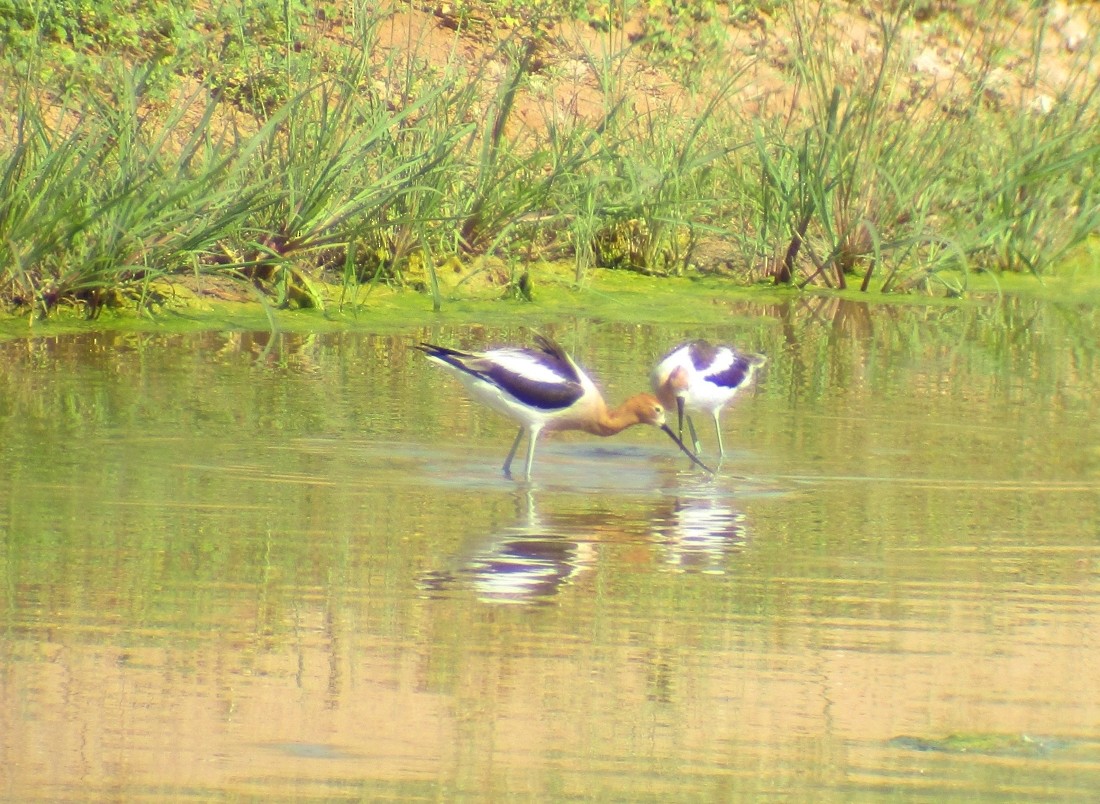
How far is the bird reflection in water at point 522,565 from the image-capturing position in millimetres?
4816

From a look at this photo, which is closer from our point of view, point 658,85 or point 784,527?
point 784,527

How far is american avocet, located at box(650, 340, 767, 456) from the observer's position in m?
6.88

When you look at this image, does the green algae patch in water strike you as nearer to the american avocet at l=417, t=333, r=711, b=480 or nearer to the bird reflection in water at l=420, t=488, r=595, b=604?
the bird reflection in water at l=420, t=488, r=595, b=604

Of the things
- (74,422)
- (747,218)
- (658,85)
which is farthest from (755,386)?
(658,85)

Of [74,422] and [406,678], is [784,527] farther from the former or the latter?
[74,422]

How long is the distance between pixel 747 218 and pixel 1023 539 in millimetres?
Answer: 6335

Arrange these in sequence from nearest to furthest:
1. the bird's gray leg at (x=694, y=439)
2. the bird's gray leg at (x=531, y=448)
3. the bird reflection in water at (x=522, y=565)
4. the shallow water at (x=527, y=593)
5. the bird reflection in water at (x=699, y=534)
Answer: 1. the shallow water at (x=527, y=593)
2. the bird reflection in water at (x=522, y=565)
3. the bird reflection in water at (x=699, y=534)
4. the bird's gray leg at (x=531, y=448)
5. the bird's gray leg at (x=694, y=439)

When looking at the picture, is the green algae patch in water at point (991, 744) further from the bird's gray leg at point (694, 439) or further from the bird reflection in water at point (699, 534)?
the bird's gray leg at point (694, 439)

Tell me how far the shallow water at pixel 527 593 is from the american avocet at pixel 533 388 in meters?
0.17

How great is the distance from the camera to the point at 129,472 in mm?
6102

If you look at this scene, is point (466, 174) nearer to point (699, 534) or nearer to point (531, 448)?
point (531, 448)

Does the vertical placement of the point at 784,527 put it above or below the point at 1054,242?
below

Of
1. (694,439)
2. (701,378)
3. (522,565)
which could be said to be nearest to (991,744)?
(522,565)

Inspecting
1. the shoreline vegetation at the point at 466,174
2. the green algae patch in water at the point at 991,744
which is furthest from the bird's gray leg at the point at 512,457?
the green algae patch in water at the point at 991,744
